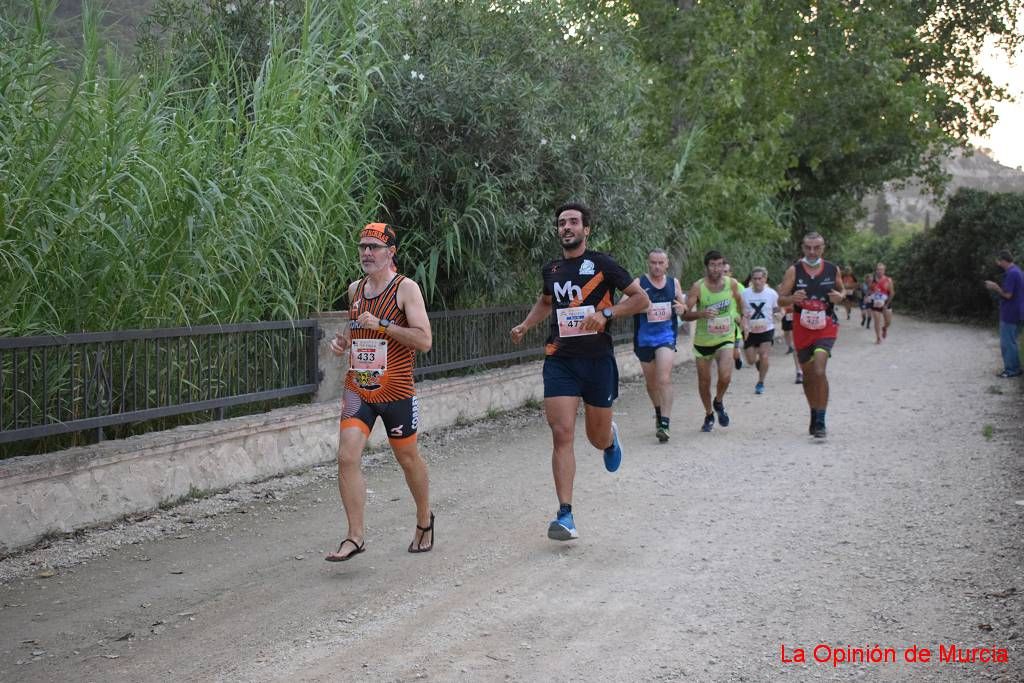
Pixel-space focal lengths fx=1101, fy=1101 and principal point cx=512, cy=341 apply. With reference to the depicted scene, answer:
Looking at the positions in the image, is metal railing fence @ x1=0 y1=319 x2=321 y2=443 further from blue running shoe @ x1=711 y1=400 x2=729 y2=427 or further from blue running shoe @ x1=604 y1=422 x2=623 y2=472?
blue running shoe @ x1=711 y1=400 x2=729 y2=427

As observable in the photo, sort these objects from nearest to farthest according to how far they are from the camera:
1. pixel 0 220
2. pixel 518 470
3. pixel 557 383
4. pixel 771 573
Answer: pixel 771 573
pixel 0 220
pixel 557 383
pixel 518 470

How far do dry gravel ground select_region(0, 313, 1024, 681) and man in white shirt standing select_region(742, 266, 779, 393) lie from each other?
19.0 ft

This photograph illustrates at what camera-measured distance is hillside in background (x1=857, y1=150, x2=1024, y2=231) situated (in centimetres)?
3634

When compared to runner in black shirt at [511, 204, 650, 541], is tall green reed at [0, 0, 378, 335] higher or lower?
higher

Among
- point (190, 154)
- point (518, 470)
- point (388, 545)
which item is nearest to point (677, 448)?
point (518, 470)

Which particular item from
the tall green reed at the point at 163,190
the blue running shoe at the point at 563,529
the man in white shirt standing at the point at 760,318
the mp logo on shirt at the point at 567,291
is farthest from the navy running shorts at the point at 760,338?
the blue running shoe at the point at 563,529

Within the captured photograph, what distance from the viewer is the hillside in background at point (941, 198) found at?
119 ft

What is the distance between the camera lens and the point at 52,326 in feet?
23.2

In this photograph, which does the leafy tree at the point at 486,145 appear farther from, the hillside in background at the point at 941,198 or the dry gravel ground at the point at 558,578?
the hillside in background at the point at 941,198

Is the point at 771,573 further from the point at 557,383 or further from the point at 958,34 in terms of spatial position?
the point at 958,34

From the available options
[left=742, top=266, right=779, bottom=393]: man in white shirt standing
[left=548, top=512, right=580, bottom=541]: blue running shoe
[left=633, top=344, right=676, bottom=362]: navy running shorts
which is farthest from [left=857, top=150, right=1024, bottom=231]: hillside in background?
[left=548, top=512, right=580, bottom=541]: blue running shoe

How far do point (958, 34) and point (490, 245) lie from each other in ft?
82.0

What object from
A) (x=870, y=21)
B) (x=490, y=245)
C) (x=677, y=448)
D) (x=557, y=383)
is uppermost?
(x=870, y=21)

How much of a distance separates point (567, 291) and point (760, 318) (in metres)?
9.56
